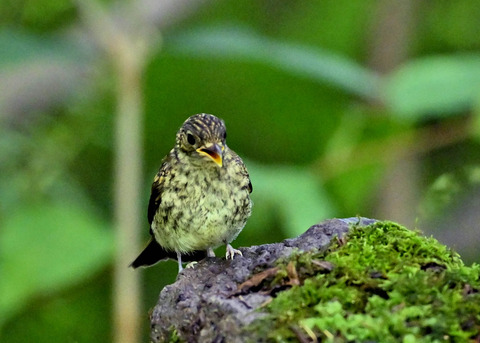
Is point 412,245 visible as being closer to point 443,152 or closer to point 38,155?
point 38,155

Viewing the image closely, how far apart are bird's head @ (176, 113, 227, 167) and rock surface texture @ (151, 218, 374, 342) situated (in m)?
0.78

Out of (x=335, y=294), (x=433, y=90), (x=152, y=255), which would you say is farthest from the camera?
(x=433, y=90)

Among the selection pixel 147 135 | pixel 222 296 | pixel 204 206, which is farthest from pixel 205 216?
pixel 147 135

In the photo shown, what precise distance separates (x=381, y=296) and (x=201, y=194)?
1.66 m

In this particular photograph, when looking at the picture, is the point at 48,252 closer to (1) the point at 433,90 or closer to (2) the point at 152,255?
(2) the point at 152,255

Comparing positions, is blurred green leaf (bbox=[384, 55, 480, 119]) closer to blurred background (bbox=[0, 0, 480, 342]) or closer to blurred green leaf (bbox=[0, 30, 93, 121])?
blurred background (bbox=[0, 0, 480, 342])

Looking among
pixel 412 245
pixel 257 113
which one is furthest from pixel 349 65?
pixel 412 245

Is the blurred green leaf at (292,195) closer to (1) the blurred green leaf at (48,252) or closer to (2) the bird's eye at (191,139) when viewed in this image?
(1) the blurred green leaf at (48,252)

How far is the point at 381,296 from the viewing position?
3.42 meters

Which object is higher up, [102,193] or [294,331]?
[102,193]

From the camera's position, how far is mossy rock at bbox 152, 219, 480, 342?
3199 millimetres

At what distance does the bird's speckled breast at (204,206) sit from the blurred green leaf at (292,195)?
4.14 feet

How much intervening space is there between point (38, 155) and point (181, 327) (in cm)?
425

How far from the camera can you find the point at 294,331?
3.22m
